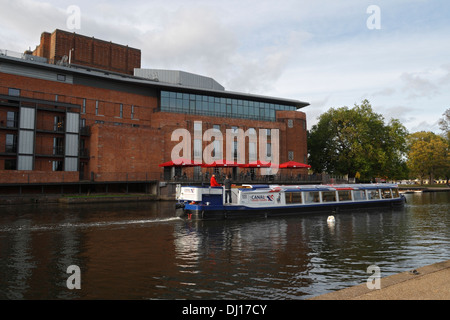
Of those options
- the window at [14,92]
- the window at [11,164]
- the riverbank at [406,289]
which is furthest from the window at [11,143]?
the riverbank at [406,289]

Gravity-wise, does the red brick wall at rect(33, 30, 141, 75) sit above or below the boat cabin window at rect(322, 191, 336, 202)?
above

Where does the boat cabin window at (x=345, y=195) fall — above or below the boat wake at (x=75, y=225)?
above

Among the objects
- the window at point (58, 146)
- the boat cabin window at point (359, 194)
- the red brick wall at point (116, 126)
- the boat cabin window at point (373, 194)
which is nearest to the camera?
the boat cabin window at point (359, 194)

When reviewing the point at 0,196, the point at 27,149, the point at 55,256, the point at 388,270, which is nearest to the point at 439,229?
the point at 388,270

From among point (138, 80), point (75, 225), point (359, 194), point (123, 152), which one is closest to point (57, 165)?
point (123, 152)

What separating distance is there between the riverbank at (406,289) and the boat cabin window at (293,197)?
19458 mm

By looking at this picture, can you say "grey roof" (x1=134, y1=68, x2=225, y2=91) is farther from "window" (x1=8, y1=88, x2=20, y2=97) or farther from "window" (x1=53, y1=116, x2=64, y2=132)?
"window" (x1=8, y1=88, x2=20, y2=97)

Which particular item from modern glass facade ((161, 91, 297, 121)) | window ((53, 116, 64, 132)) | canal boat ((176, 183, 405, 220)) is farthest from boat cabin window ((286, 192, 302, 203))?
modern glass facade ((161, 91, 297, 121))

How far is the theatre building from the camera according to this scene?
41.3 metres

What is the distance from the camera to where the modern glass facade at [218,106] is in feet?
183

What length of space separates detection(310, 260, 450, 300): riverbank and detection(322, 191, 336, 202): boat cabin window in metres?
21.6

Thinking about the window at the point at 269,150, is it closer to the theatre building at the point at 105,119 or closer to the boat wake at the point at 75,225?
the theatre building at the point at 105,119

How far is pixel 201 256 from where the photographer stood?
543 inches
